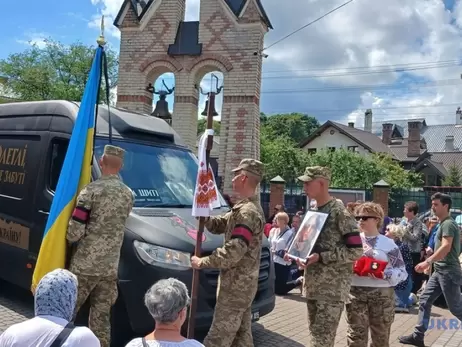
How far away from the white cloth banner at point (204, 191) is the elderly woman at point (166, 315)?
1.65m

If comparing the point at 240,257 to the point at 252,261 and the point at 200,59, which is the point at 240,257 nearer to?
A: the point at 252,261

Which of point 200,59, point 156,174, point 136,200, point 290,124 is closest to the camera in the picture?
point 136,200

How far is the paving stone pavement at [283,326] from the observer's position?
18.2ft

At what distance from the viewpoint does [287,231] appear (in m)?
8.44

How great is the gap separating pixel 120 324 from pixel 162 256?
78cm

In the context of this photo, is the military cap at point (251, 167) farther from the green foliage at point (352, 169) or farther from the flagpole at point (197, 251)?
the green foliage at point (352, 169)

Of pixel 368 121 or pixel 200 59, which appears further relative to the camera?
pixel 368 121

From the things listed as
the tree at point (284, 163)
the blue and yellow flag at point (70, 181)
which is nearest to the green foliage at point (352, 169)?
the tree at point (284, 163)

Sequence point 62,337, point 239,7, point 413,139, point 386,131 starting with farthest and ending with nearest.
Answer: point 386,131
point 413,139
point 239,7
point 62,337

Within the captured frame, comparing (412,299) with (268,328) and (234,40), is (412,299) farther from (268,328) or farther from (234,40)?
(234,40)

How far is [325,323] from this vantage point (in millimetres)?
3791

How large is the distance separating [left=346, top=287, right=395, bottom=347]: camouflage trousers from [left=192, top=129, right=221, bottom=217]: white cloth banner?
1.57 metres

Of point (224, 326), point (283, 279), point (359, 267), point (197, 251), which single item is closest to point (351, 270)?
point (359, 267)

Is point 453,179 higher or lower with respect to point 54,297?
higher
